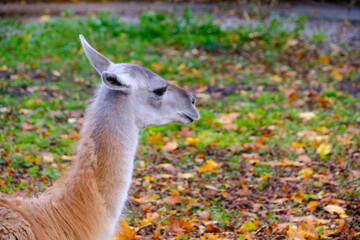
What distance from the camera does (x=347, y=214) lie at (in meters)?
4.64

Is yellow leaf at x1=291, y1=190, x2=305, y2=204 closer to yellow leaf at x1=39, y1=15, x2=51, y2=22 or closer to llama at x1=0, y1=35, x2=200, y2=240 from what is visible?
llama at x1=0, y1=35, x2=200, y2=240

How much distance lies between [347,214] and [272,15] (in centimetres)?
904

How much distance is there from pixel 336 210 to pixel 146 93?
2215mm

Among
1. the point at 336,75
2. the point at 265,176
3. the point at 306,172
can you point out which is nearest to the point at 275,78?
the point at 336,75

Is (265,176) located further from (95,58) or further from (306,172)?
(95,58)

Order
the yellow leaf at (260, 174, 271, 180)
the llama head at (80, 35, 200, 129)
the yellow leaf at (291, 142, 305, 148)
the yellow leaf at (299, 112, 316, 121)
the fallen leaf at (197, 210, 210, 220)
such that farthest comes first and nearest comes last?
1. the yellow leaf at (299, 112, 316, 121)
2. the yellow leaf at (291, 142, 305, 148)
3. the yellow leaf at (260, 174, 271, 180)
4. the fallen leaf at (197, 210, 210, 220)
5. the llama head at (80, 35, 200, 129)

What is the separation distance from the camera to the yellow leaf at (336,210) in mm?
4588

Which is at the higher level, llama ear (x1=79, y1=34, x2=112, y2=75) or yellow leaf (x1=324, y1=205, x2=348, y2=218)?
llama ear (x1=79, y1=34, x2=112, y2=75)

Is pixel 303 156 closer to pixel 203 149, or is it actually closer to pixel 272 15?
pixel 203 149

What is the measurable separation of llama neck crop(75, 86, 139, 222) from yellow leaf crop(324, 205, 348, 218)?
7.22ft

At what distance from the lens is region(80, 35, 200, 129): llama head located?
11.2 feet

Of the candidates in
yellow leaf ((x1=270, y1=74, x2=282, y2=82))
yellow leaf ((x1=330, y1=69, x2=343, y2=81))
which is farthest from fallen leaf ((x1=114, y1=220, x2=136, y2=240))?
yellow leaf ((x1=330, y1=69, x2=343, y2=81))

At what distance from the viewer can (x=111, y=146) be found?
10.6ft

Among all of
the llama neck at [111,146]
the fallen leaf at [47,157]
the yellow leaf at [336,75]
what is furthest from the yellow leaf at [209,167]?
the yellow leaf at [336,75]
